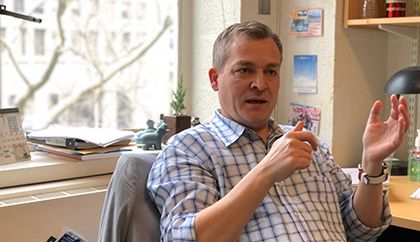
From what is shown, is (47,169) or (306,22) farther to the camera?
(306,22)

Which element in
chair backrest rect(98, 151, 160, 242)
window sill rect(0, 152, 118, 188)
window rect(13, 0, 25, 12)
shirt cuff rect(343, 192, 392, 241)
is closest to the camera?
chair backrest rect(98, 151, 160, 242)

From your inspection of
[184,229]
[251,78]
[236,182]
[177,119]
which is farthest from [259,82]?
[177,119]

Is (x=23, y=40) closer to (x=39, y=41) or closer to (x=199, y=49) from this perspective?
(x=39, y=41)

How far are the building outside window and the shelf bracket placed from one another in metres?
0.87

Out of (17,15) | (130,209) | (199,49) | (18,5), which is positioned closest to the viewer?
(130,209)

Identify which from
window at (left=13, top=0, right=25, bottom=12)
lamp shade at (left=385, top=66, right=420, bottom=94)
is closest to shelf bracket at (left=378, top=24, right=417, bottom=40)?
lamp shade at (left=385, top=66, right=420, bottom=94)

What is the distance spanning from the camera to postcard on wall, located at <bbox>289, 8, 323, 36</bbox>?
231 centimetres

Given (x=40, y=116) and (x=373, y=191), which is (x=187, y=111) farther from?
(x=373, y=191)

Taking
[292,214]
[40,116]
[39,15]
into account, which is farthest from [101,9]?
[292,214]

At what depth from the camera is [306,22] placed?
2.36 m

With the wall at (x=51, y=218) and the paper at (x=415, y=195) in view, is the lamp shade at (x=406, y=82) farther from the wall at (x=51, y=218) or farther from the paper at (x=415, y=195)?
the wall at (x=51, y=218)

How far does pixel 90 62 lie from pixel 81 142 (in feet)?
1.31

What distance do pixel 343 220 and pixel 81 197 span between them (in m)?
0.79

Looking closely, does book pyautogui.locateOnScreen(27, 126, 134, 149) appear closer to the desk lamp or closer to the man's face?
the man's face
